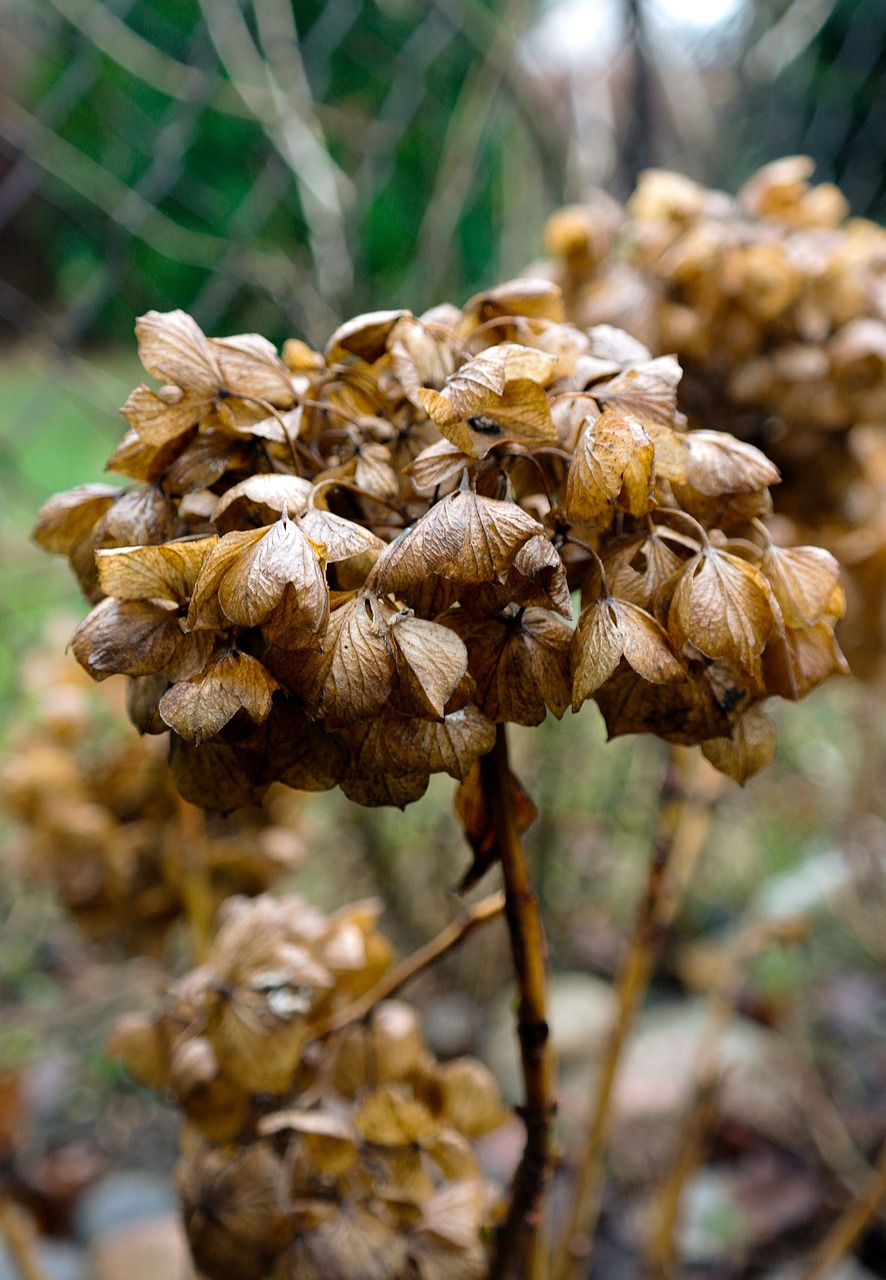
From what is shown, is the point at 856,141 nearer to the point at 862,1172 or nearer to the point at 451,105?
the point at 451,105

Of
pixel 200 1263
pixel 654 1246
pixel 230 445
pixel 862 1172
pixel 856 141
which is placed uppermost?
pixel 856 141

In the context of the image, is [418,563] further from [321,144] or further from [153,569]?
[321,144]

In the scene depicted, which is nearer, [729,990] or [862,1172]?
[729,990]

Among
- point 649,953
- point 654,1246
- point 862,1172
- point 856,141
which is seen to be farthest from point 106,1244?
point 856,141

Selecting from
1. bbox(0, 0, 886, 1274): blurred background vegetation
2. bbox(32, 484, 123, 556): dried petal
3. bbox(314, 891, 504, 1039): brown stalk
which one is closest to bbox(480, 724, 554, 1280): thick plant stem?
bbox(314, 891, 504, 1039): brown stalk

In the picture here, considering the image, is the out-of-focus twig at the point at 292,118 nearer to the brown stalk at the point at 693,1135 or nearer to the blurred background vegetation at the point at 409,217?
the blurred background vegetation at the point at 409,217

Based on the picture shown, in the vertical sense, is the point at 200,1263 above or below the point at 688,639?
below

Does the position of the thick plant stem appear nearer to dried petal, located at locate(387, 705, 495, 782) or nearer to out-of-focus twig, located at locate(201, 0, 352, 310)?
dried petal, located at locate(387, 705, 495, 782)
